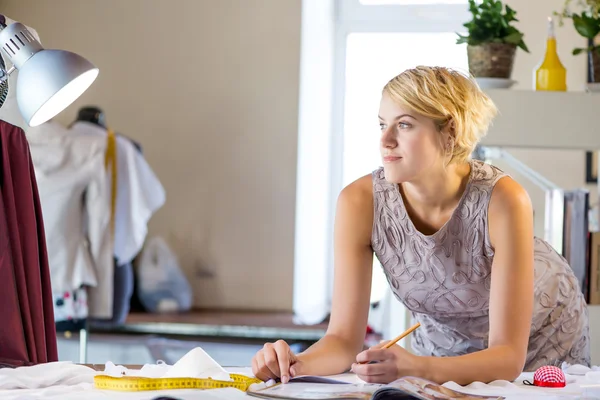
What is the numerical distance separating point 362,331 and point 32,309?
2.01 ft

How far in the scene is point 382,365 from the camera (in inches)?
49.1

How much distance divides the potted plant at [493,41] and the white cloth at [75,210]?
157 cm

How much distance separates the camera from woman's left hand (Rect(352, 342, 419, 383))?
4.07 ft

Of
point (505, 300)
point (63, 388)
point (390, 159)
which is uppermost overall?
point (390, 159)

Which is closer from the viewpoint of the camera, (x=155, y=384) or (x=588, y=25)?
(x=155, y=384)

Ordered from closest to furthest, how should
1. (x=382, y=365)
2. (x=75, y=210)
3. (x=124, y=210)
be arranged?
(x=382, y=365)
(x=75, y=210)
(x=124, y=210)

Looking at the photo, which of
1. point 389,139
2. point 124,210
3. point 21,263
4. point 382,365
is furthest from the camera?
point 124,210

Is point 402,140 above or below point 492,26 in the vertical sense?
below

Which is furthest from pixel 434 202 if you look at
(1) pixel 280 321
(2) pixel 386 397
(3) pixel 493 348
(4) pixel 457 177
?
(1) pixel 280 321

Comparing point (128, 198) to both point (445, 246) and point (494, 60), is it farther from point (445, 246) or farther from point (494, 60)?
point (445, 246)

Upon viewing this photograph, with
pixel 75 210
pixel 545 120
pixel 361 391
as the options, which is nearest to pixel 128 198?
pixel 75 210

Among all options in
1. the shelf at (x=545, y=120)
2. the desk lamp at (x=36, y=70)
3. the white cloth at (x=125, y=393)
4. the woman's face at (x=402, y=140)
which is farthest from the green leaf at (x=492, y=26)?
the desk lamp at (x=36, y=70)

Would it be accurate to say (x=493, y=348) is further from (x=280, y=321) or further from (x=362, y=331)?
(x=280, y=321)

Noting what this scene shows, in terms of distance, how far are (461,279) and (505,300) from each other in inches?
7.1
